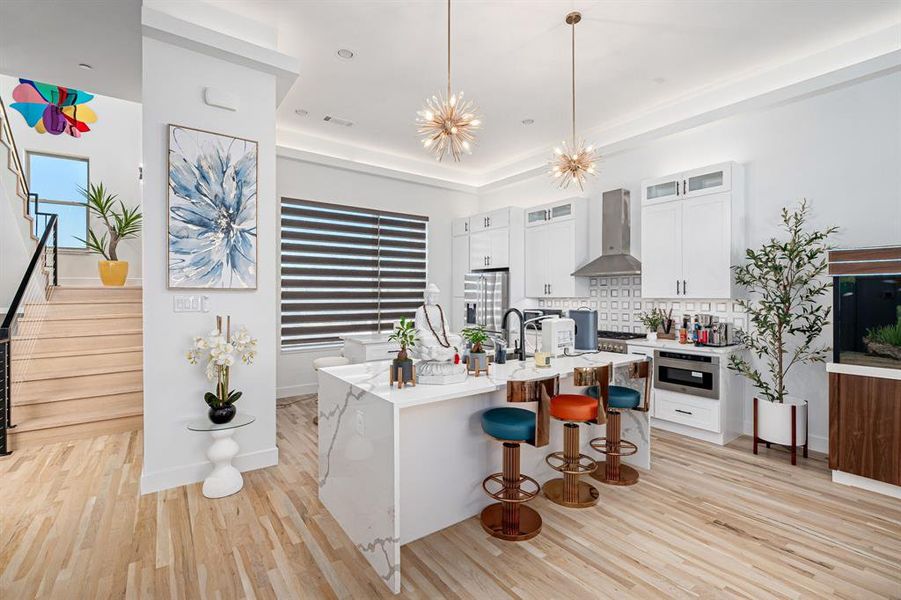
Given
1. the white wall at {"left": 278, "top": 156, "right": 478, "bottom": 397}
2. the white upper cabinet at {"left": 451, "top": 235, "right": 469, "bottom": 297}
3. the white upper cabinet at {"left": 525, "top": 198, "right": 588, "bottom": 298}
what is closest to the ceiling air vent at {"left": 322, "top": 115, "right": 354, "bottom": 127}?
the white wall at {"left": 278, "top": 156, "right": 478, "bottom": 397}

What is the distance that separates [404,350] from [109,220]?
264 inches

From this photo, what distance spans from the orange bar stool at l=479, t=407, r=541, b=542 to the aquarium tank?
2.46 m

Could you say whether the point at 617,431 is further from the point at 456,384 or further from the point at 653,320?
the point at 653,320

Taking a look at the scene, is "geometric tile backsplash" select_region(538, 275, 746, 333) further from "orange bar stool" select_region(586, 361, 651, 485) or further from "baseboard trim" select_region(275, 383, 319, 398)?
"baseboard trim" select_region(275, 383, 319, 398)

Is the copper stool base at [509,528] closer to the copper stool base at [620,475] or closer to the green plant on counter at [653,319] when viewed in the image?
the copper stool base at [620,475]

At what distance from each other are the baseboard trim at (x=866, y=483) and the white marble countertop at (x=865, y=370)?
73cm

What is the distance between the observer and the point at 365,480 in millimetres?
2250

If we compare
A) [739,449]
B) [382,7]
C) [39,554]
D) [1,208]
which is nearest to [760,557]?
[739,449]

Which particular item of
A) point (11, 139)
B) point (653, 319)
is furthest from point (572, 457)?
point (11, 139)

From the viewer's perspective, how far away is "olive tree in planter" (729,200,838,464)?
3607 millimetres

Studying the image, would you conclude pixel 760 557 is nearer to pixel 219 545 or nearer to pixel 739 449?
pixel 739 449

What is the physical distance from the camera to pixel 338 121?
5.23m

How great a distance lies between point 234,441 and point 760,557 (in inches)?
135

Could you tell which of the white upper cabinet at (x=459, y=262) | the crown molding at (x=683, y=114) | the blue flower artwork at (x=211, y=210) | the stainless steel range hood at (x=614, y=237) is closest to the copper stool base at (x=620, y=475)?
the stainless steel range hood at (x=614, y=237)
